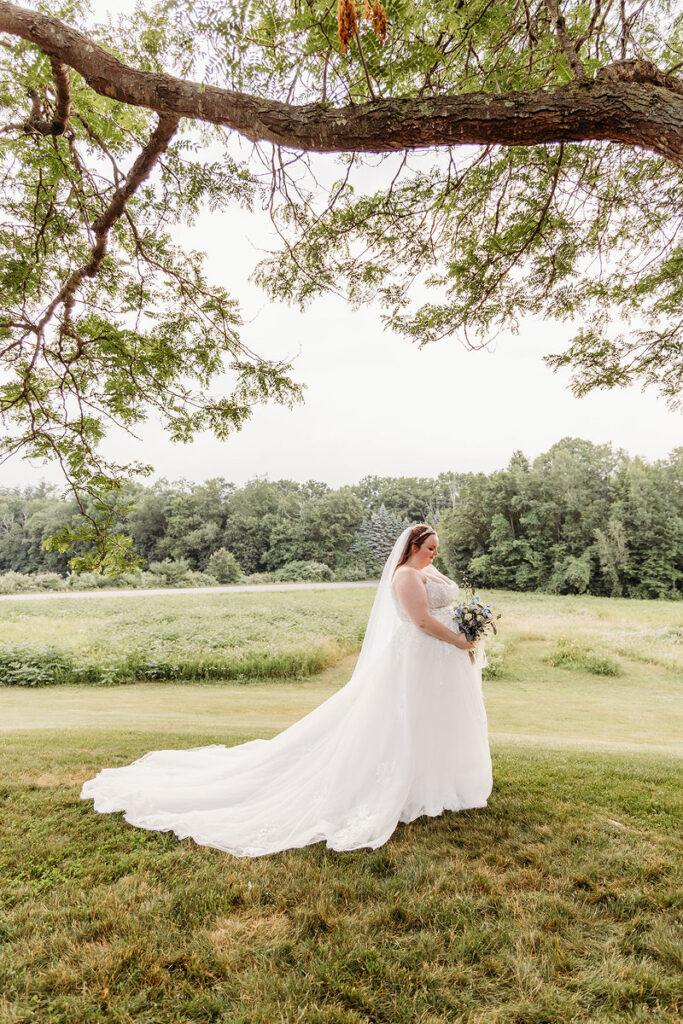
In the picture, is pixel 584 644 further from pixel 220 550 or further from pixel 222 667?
pixel 220 550

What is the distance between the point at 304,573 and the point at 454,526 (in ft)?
31.2

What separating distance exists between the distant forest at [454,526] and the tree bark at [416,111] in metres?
18.3

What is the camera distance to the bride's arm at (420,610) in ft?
11.9

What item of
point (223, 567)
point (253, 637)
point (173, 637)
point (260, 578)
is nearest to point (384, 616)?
point (253, 637)

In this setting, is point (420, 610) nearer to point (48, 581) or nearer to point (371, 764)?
point (371, 764)

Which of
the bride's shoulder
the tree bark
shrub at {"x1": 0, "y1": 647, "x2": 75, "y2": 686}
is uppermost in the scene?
the tree bark

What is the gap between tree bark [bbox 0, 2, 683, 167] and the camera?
6.79 ft

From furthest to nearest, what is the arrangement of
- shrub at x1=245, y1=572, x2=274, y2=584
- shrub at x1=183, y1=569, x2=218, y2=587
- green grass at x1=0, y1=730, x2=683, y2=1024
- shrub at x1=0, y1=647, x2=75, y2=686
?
shrub at x1=245, y1=572, x2=274, y2=584
shrub at x1=183, y1=569, x2=218, y2=587
shrub at x1=0, y1=647, x2=75, y2=686
green grass at x1=0, y1=730, x2=683, y2=1024

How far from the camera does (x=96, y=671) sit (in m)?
11.1

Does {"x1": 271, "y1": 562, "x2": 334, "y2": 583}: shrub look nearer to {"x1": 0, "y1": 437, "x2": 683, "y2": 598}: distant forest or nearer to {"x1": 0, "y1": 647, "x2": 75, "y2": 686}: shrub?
{"x1": 0, "y1": 437, "x2": 683, "y2": 598}: distant forest

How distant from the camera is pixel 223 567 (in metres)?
26.0

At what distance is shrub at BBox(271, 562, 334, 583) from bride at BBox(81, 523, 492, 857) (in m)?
24.0

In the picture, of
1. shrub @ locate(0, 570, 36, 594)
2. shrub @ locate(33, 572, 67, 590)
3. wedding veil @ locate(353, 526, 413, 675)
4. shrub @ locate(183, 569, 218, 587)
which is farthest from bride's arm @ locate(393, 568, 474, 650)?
shrub @ locate(33, 572, 67, 590)

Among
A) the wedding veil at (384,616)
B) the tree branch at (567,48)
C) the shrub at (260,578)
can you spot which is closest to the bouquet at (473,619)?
the wedding veil at (384,616)
